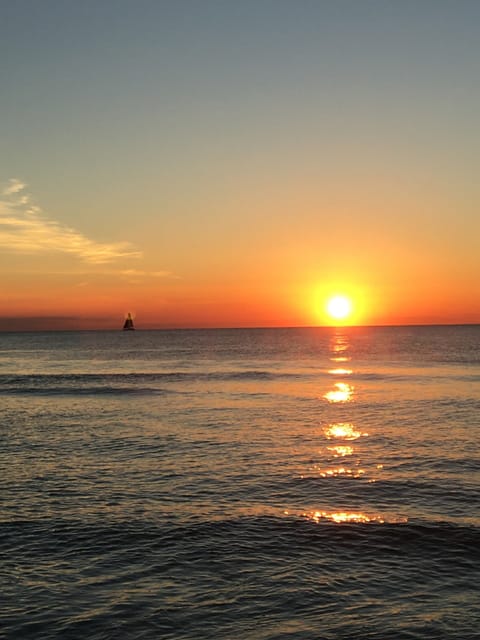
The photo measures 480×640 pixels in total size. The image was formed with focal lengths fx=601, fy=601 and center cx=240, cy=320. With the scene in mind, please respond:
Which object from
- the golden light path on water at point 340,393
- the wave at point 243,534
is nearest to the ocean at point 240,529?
the wave at point 243,534

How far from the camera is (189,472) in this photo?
23.5 meters

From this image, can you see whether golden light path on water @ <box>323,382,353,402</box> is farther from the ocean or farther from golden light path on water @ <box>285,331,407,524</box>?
the ocean

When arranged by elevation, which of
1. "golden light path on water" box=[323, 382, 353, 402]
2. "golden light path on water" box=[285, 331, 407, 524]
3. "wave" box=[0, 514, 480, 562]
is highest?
"wave" box=[0, 514, 480, 562]

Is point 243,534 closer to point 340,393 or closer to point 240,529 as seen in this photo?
point 240,529

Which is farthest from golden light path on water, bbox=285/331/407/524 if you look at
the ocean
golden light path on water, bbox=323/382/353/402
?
golden light path on water, bbox=323/382/353/402

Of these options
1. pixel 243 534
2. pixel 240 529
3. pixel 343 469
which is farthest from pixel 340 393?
pixel 243 534

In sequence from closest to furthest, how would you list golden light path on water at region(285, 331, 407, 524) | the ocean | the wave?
the ocean, the wave, golden light path on water at region(285, 331, 407, 524)

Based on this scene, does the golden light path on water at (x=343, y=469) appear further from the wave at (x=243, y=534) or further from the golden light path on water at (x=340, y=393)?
the golden light path on water at (x=340, y=393)

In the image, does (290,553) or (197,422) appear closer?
(290,553)

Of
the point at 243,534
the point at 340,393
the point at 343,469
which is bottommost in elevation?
the point at 340,393

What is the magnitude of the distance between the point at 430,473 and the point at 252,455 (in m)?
7.71

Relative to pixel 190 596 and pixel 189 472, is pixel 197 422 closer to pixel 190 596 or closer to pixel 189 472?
pixel 189 472

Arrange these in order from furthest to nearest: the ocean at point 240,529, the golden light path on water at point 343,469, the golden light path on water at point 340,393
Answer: the golden light path on water at point 340,393 → the golden light path on water at point 343,469 → the ocean at point 240,529

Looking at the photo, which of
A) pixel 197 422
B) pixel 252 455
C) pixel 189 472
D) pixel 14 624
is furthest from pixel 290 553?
pixel 197 422
